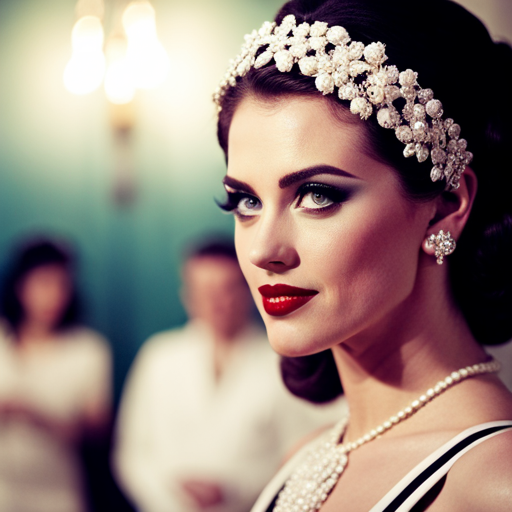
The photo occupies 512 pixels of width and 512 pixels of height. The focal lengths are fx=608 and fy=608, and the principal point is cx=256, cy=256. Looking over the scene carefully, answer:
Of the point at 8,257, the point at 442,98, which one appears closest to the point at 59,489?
the point at 8,257

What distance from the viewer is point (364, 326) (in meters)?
0.92

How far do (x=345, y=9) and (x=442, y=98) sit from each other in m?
0.21

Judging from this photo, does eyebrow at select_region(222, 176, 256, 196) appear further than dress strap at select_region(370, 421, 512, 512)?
Yes

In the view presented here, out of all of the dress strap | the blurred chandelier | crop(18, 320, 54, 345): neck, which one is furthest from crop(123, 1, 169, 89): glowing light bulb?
the dress strap

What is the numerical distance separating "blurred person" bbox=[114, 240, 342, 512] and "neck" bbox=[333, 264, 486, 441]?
5.00 ft

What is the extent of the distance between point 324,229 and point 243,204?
190mm

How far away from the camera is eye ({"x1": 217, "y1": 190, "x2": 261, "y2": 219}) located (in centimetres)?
100

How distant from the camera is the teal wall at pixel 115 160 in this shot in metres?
3.50

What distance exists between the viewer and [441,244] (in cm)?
94

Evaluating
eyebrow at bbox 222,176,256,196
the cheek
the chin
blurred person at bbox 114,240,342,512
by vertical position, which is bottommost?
blurred person at bbox 114,240,342,512

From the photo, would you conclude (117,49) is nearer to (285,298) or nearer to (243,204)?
(243,204)

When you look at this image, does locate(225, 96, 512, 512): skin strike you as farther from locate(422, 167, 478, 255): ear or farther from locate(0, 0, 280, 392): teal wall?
locate(0, 0, 280, 392): teal wall

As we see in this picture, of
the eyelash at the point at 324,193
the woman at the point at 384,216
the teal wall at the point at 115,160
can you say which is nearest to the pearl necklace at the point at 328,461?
the woman at the point at 384,216

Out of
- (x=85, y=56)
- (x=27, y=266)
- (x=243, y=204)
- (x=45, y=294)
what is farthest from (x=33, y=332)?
(x=243, y=204)
